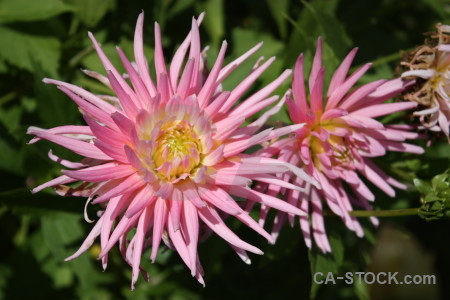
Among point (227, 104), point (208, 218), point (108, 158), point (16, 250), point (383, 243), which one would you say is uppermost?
point (227, 104)

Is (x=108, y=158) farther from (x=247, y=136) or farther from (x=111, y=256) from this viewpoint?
(x=111, y=256)

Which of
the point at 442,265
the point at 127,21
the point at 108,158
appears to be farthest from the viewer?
the point at 442,265

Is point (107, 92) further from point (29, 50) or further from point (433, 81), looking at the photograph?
point (433, 81)

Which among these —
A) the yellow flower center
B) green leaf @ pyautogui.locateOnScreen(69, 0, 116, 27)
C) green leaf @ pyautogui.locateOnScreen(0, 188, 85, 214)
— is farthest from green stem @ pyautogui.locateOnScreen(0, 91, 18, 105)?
the yellow flower center

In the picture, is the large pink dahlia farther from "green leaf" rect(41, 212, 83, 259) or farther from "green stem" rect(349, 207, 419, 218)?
"green leaf" rect(41, 212, 83, 259)

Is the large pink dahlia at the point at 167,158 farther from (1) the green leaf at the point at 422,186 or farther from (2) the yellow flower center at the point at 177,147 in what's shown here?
(1) the green leaf at the point at 422,186

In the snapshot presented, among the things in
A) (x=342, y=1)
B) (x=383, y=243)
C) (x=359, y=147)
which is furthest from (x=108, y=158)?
(x=383, y=243)

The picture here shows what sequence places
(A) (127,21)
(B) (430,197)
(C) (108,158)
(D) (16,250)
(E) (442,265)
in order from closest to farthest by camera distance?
(C) (108,158)
(B) (430,197)
(A) (127,21)
(D) (16,250)
(E) (442,265)
